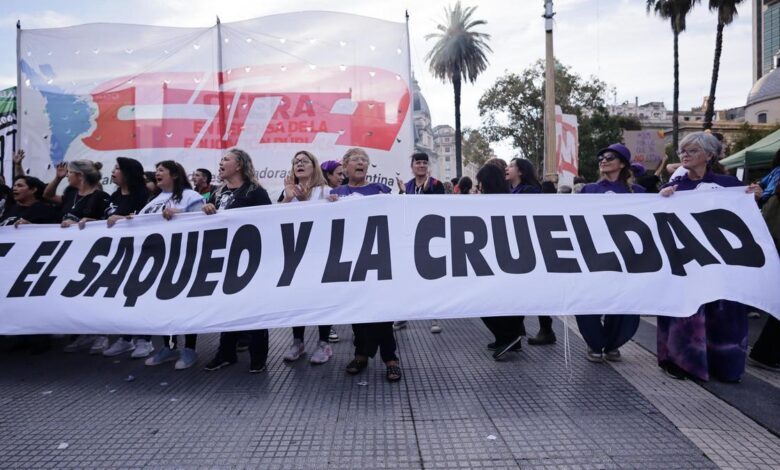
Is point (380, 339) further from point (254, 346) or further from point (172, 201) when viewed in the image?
point (172, 201)

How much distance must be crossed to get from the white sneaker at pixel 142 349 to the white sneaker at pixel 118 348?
0.67 ft

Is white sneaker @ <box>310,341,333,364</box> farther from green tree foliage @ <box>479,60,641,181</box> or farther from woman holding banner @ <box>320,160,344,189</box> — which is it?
green tree foliage @ <box>479,60,641,181</box>

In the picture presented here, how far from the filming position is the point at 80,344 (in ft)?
16.6

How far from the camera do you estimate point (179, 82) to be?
6.30 metres

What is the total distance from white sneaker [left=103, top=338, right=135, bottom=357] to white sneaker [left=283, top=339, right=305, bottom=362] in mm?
1603

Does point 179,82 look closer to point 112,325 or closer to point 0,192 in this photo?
point 0,192

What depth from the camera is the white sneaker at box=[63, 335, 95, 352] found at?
4971 mm

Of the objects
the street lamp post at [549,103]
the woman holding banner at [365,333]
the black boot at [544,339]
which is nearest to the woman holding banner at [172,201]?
the woman holding banner at [365,333]

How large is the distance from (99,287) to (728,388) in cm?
478

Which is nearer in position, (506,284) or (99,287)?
(506,284)

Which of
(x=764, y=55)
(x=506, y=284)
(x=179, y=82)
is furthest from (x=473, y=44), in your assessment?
(x=764, y=55)

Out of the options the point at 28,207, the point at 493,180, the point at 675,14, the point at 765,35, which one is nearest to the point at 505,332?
the point at 493,180

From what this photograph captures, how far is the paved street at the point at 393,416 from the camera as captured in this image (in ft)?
8.66

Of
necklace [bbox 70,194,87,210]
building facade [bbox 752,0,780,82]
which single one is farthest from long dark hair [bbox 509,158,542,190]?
building facade [bbox 752,0,780,82]
